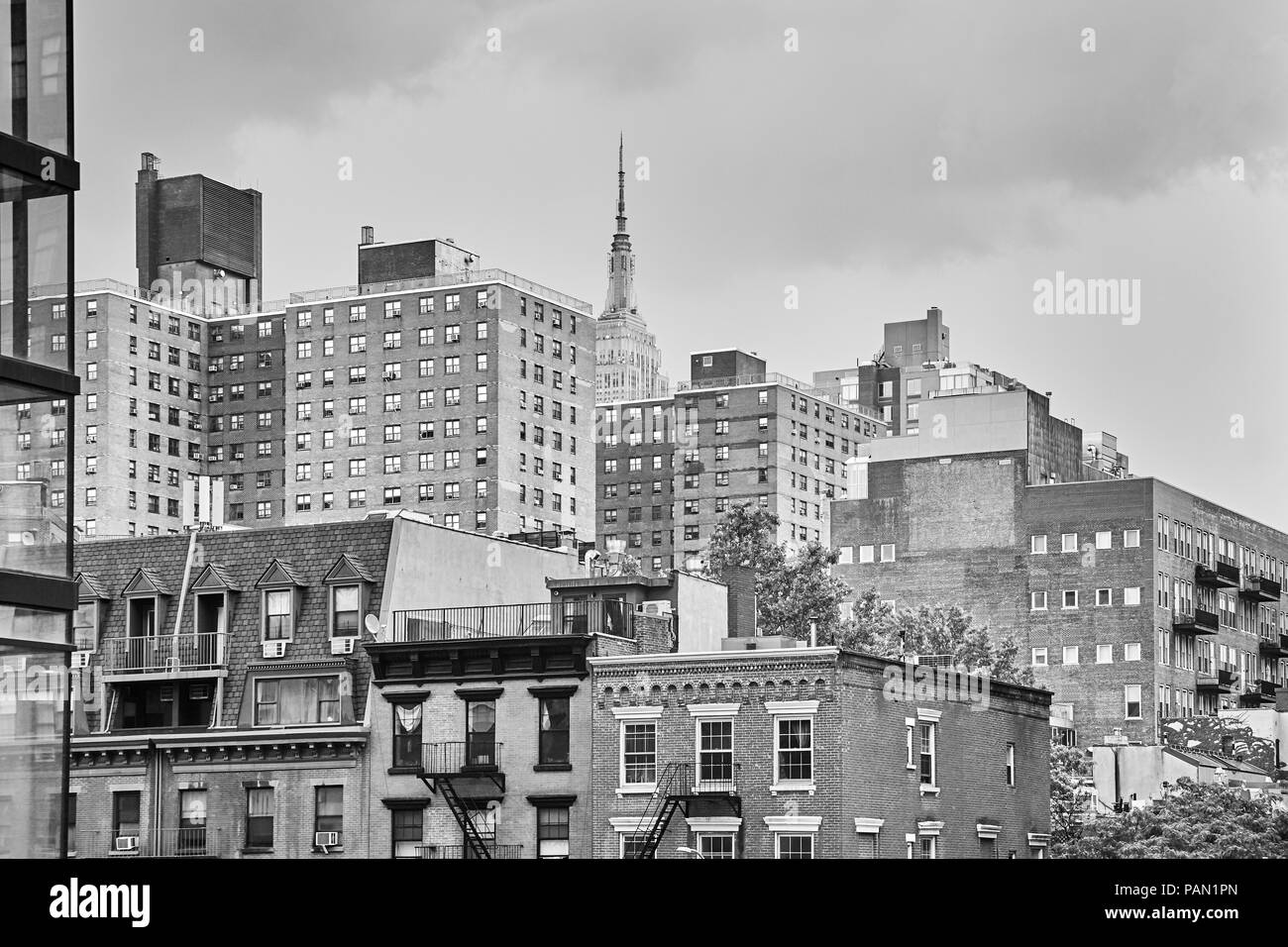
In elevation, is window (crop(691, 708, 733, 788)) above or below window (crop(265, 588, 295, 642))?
below

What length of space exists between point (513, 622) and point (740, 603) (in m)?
7.01

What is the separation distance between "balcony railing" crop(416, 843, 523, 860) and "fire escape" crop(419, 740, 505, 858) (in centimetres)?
4

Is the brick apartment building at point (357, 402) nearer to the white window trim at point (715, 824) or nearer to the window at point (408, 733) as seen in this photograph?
the window at point (408, 733)

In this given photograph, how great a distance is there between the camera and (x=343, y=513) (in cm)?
18550

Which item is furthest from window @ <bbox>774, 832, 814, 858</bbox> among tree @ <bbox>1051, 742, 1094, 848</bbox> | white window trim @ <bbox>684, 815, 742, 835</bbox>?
tree @ <bbox>1051, 742, 1094, 848</bbox>

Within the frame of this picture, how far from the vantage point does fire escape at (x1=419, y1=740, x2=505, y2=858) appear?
5244cm

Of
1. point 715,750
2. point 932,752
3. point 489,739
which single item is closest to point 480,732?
point 489,739

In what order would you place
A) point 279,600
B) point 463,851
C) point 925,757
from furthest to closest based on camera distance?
point 279,600, point 925,757, point 463,851

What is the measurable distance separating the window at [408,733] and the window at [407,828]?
4.22ft

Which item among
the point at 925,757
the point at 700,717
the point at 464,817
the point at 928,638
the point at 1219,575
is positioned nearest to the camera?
the point at 700,717

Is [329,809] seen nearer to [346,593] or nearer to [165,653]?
[346,593]

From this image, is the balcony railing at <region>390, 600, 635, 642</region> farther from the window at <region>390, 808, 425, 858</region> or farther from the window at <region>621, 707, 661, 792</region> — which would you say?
the window at <region>390, 808, 425, 858</region>

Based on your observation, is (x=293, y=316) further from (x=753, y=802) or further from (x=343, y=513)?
(x=753, y=802)

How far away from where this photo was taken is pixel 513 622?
58.9m
